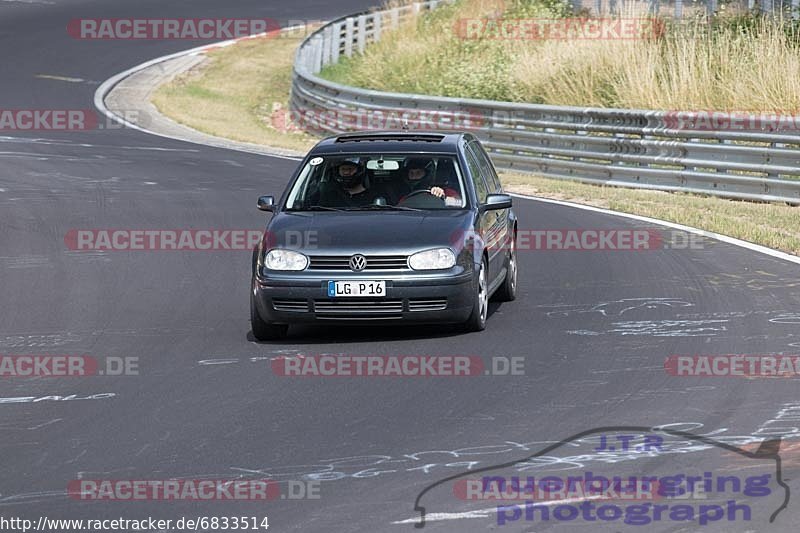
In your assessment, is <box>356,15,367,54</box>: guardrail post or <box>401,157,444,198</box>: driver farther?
<box>356,15,367,54</box>: guardrail post

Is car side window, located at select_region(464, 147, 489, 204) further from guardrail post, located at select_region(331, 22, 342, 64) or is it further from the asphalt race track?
guardrail post, located at select_region(331, 22, 342, 64)

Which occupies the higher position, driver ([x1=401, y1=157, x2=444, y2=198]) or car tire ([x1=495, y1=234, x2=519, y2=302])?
driver ([x1=401, y1=157, x2=444, y2=198])

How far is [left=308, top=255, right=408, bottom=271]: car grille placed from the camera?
10914 mm

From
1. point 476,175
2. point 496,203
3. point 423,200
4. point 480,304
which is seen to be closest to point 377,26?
point 476,175

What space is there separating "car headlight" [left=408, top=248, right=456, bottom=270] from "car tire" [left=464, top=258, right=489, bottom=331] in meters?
0.32

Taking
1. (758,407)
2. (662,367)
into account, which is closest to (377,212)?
(662,367)

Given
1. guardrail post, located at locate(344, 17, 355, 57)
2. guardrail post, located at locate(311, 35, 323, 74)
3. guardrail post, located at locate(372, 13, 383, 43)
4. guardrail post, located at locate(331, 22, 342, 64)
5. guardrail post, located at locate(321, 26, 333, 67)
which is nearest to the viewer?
guardrail post, located at locate(311, 35, 323, 74)

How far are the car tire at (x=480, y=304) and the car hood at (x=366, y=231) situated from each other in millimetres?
387

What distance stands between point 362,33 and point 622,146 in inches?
686

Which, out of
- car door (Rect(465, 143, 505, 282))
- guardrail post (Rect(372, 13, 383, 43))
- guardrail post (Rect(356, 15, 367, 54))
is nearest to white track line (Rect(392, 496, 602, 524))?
car door (Rect(465, 143, 505, 282))

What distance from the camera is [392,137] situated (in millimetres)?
12656

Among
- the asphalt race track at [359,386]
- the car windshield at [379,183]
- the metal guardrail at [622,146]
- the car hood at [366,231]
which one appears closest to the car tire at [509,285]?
the asphalt race track at [359,386]

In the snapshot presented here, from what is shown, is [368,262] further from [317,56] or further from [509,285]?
[317,56]

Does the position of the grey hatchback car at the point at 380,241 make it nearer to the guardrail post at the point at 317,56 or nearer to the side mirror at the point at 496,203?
the side mirror at the point at 496,203
